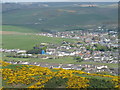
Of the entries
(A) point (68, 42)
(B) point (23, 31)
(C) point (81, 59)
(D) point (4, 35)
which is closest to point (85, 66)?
(C) point (81, 59)

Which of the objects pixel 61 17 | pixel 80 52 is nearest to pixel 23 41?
pixel 80 52

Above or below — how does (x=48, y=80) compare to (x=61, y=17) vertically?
below

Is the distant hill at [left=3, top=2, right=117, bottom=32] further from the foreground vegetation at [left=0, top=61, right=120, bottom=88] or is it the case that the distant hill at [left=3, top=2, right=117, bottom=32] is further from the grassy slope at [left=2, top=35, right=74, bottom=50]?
the foreground vegetation at [left=0, top=61, right=120, bottom=88]

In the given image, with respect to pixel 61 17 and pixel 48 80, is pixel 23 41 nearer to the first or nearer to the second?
pixel 48 80

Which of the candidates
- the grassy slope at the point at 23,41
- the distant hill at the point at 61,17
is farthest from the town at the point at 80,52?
the distant hill at the point at 61,17

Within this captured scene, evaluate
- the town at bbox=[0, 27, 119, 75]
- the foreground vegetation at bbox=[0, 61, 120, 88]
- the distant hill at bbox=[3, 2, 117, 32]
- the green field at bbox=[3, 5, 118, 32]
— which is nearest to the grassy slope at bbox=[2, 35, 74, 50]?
the town at bbox=[0, 27, 119, 75]

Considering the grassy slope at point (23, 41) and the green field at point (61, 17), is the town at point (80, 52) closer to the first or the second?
the grassy slope at point (23, 41)

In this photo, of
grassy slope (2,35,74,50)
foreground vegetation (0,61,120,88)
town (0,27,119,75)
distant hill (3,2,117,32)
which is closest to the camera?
foreground vegetation (0,61,120,88)

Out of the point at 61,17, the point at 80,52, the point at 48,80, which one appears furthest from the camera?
the point at 61,17

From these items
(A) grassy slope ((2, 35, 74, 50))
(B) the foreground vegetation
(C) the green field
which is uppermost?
(C) the green field

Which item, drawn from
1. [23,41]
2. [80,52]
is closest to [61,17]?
[23,41]

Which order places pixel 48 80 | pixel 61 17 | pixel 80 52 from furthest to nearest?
pixel 61 17 → pixel 80 52 → pixel 48 80

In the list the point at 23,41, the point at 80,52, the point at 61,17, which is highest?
the point at 61,17

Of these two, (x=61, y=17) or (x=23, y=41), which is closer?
(x=23, y=41)
